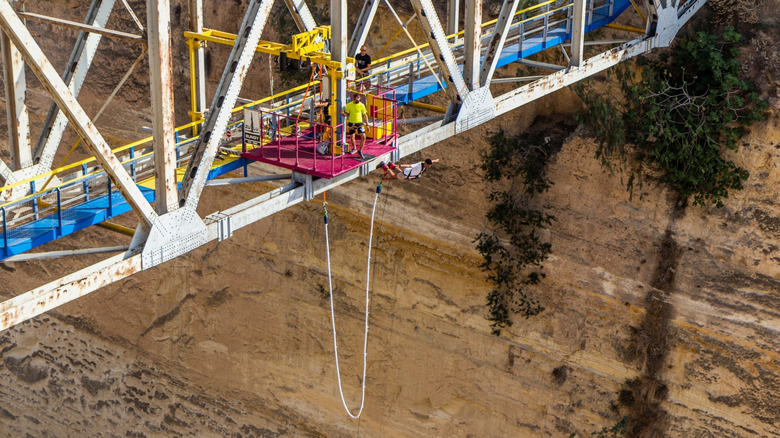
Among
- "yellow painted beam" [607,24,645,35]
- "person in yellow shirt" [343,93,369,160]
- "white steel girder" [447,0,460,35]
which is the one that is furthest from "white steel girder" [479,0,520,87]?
"yellow painted beam" [607,24,645,35]

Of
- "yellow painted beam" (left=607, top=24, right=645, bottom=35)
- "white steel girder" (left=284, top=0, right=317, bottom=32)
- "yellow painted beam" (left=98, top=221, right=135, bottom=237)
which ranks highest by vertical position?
"white steel girder" (left=284, top=0, right=317, bottom=32)

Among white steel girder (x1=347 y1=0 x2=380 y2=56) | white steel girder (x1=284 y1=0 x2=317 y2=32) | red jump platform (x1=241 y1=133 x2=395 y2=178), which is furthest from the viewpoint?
white steel girder (x1=347 y1=0 x2=380 y2=56)

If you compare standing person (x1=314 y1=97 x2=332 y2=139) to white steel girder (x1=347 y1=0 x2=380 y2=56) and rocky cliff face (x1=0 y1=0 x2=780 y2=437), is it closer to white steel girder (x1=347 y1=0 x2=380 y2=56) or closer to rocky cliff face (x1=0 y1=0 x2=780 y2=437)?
white steel girder (x1=347 y1=0 x2=380 y2=56)

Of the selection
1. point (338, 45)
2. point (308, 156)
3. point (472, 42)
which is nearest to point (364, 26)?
point (472, 42)

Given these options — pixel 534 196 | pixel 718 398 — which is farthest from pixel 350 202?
pixel 718 398

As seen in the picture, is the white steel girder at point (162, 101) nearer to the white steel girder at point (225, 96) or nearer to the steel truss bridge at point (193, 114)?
the steel truss bridge at point (193, 114)

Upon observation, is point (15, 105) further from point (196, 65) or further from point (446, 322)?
point (446, 322)
